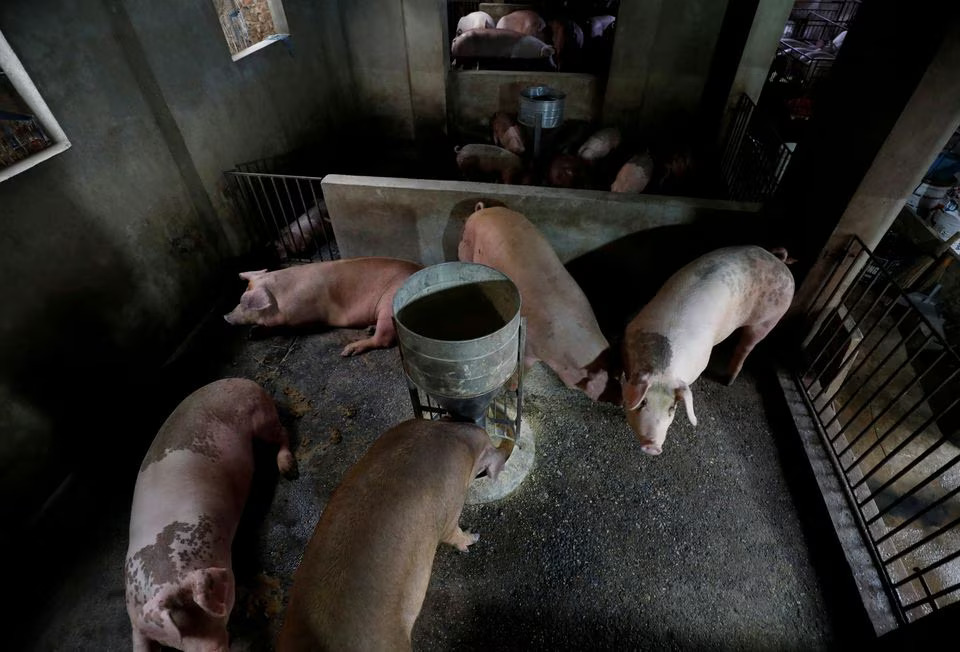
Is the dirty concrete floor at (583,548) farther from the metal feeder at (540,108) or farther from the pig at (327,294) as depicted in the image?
the metal feeder at (540,108)

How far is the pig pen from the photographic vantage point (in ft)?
9.92

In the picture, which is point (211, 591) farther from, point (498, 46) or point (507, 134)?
point (498, 46)

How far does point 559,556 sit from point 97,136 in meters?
5.24

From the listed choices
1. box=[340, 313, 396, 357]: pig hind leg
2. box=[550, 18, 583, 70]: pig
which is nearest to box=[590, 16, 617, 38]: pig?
box=[550, 18, 583, 70]: pig

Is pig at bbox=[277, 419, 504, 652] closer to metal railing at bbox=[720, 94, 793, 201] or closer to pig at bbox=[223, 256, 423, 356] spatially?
pig at bbox=[223, 256, 423, 356]

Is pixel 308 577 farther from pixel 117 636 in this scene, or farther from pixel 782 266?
pixel 782 266

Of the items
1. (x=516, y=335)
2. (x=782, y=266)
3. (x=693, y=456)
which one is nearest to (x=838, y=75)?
(x=782, y=266)

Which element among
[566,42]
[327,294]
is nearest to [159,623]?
[327,294]

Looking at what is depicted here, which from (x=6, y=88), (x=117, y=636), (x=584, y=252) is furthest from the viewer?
(x=584, y=252)

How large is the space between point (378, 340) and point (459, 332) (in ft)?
5.96

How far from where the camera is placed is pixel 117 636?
2979mm

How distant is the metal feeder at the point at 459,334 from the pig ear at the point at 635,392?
826 mm

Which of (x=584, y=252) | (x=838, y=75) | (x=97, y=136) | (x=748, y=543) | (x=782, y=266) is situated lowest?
(x=748, y=543)

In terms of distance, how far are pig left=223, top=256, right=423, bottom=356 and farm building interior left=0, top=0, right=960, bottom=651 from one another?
0.27 m
